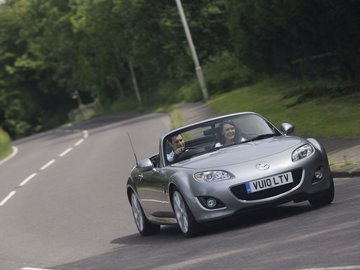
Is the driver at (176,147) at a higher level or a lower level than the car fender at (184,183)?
higher

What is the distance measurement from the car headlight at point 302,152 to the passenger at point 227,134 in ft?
3.66

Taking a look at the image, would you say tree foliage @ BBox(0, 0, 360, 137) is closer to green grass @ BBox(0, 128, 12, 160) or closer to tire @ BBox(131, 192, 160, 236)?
green grass @ BBox(0, 128, 12, 160)

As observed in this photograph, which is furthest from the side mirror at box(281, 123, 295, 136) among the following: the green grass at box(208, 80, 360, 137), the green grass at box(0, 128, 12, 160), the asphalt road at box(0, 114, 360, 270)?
the green grass at box(0, 128, 12, 160)

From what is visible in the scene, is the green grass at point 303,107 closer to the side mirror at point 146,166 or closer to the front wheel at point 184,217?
the side mirror at point 146,166

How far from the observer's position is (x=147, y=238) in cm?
1338

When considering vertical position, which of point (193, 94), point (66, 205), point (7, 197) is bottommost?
point (193, 94)

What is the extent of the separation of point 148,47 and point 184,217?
57.0m

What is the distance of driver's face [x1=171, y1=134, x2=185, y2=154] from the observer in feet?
41.9

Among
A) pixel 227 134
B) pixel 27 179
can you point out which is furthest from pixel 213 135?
pixel 27 179

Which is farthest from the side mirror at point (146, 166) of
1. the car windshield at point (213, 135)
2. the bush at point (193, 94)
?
the bush at point (193, 94)

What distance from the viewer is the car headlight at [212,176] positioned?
1138cm

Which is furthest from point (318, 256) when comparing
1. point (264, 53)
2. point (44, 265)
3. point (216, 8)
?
point (216, 8)

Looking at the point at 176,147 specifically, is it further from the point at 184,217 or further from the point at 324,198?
the point at 324,198

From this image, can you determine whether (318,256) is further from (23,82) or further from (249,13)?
(23,82)
